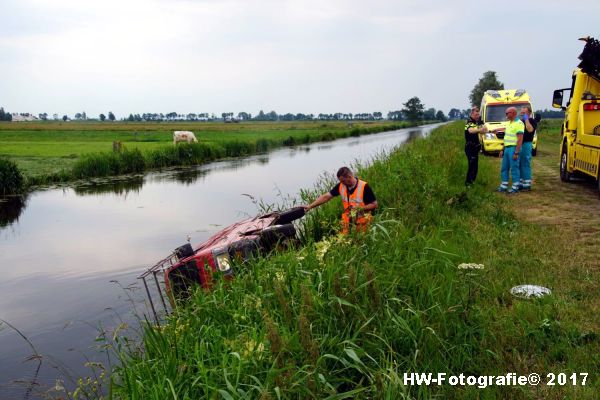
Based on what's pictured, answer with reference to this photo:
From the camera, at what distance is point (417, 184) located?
981 cm

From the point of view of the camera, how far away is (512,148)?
35.3 ft

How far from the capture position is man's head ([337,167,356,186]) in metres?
6.69

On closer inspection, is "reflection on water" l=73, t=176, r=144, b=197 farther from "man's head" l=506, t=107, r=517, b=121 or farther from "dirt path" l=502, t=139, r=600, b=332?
"dirt path" l=502, t=139, r=600, b=332

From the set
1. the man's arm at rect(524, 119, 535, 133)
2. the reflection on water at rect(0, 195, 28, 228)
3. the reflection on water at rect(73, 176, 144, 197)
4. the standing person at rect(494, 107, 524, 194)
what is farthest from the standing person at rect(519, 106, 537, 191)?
the reflection on water at rect(0, 195, 28, 228)

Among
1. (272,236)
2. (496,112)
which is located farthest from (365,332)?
(496,112)

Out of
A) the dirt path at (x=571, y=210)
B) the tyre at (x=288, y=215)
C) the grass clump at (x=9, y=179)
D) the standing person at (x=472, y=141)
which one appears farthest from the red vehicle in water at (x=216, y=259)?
the grass clump at (x=9, y=179)

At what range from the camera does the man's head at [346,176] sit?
21.9ft

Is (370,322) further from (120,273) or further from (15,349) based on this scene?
(120,273)

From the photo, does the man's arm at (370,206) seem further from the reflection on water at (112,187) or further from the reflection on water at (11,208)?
the reflection on water at (112,187)

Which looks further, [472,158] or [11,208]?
[11,208]

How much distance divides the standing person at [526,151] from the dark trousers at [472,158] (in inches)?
37.8

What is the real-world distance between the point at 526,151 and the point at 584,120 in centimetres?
158

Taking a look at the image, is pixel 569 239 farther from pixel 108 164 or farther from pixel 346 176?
pixel 108 164

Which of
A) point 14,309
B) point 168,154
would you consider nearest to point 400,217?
point 14,309
